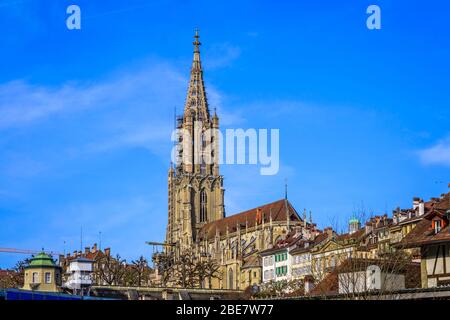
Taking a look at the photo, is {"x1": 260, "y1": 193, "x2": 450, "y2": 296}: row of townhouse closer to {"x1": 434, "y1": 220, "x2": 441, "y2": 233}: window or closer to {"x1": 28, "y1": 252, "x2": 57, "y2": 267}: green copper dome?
{"x1": 434, "y1": 220, "x2": 441, "y2": 233}: window

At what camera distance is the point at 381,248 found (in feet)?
286

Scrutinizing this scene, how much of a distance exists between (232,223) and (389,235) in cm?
9849

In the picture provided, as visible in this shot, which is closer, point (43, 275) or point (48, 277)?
point (43, 275)

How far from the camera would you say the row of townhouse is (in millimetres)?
45625

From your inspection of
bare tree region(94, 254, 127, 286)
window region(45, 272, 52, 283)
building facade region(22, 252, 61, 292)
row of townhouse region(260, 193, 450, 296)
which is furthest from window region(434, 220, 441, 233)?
bare tree region(94, 254, 127, 286)

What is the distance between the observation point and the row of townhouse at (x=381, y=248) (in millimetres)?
45625

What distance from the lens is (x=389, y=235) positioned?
3634 inches

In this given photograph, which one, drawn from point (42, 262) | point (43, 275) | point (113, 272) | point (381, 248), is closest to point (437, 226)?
point (381, 248)

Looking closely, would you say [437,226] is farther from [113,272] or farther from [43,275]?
[113,272]

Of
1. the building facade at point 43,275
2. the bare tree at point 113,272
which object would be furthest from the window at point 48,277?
the bare tree at point 113,272

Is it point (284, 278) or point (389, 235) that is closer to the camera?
point (389, 235)
